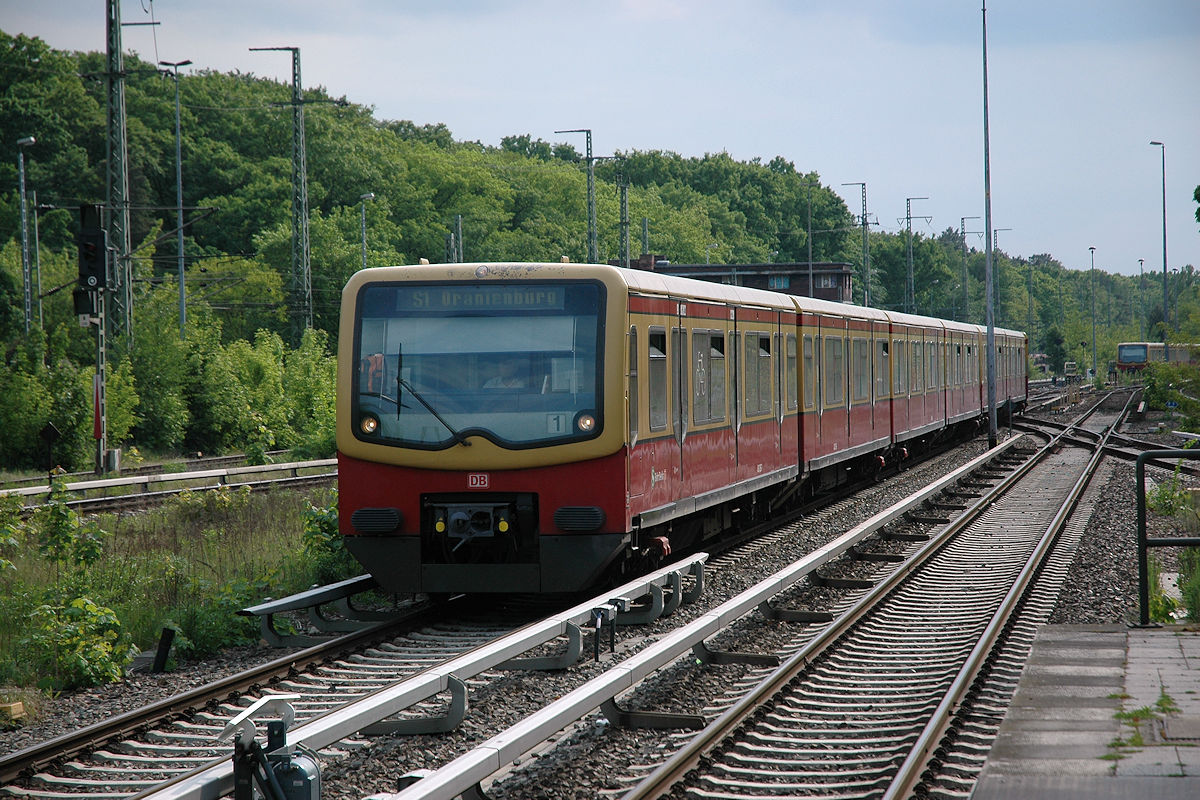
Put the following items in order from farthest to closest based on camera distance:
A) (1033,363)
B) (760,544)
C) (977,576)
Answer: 1. (1033,363)
2. (760,544)
3. (977,576)

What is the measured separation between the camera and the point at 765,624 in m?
11.1

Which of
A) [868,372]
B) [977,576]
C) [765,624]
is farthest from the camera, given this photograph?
[868,372]

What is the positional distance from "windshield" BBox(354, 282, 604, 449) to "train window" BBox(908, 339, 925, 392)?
17592 millimetres

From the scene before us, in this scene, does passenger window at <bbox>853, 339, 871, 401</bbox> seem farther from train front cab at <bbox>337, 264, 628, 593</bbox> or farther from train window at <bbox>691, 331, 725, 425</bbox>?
train front cab at <bbox>337, 264, 628, 593</bbox>

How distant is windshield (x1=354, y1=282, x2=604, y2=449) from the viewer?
10.9 m

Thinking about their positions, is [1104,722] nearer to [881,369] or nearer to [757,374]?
[757,374]

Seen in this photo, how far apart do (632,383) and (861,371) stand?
12.1 metres

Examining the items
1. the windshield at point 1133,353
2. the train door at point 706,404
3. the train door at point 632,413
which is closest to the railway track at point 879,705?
the train door at point 632,413

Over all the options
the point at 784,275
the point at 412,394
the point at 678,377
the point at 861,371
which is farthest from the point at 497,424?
the point at 784,275

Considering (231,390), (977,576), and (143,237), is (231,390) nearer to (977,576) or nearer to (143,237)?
(977,576)

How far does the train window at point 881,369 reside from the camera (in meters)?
24.1

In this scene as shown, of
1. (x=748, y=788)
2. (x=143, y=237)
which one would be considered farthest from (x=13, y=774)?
(x=143, y=237)

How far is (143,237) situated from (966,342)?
2001 inches

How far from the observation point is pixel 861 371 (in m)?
22.7
